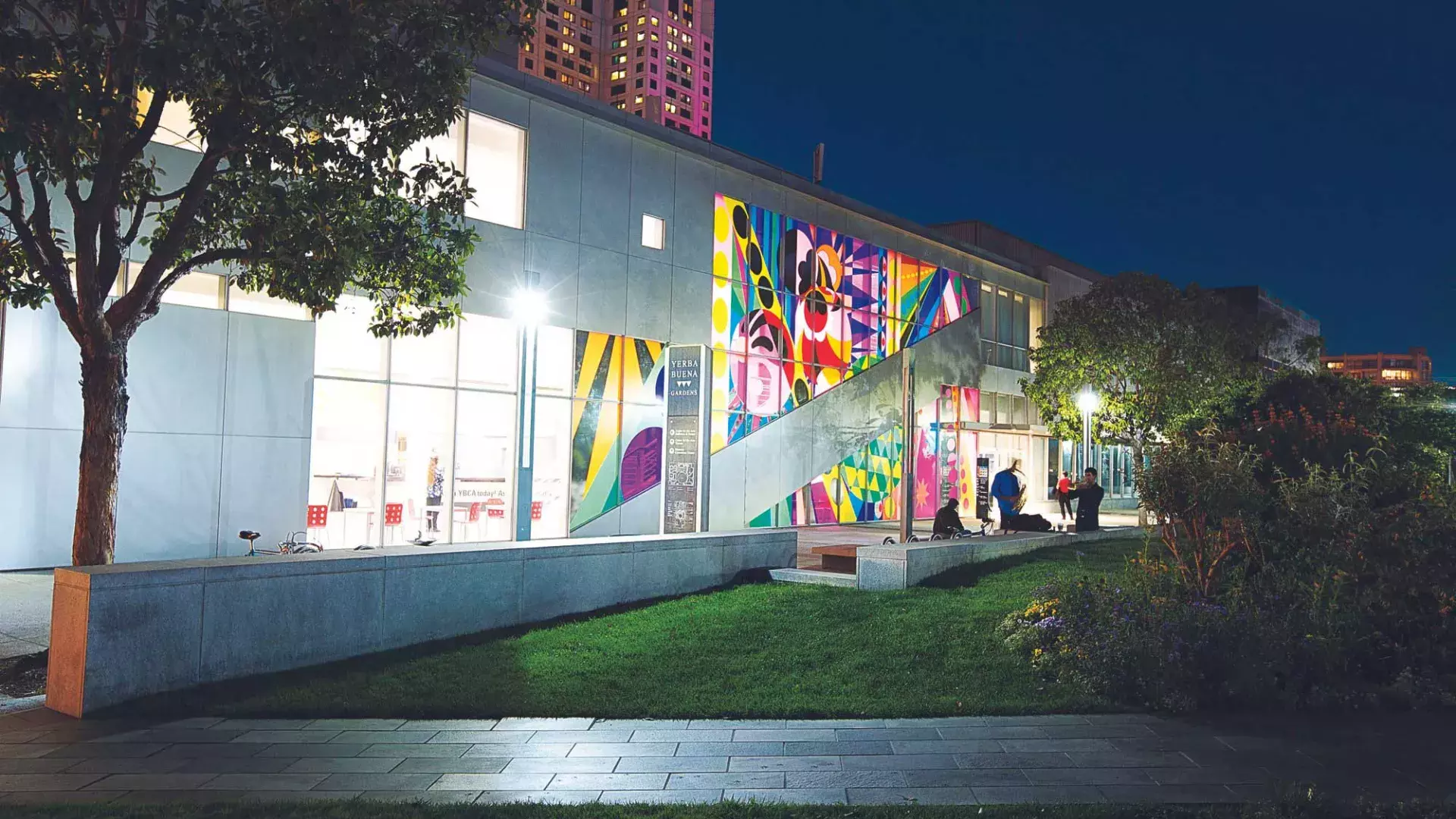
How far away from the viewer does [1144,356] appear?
28.6m

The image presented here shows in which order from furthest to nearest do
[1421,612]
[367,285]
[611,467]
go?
1. [611,467]
2. [367,285]
3. [1421,612]

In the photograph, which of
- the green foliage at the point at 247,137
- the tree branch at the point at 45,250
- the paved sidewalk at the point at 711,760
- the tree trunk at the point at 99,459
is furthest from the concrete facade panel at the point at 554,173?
the paved sidewalk at the point at 711,760

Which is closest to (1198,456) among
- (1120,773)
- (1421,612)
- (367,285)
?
(1421,612)

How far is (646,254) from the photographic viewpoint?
22562mm

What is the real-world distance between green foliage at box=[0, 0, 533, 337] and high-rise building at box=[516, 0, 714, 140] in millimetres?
140304

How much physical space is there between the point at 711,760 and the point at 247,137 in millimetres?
6793

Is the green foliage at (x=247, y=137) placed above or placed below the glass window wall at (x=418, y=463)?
above

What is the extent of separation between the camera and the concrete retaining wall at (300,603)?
7617 mm

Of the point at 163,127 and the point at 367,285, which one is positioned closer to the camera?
the point at 367,285

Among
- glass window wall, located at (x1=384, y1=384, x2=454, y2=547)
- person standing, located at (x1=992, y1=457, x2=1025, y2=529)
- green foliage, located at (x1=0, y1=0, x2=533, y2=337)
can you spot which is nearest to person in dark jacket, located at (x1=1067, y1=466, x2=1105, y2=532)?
person standing, located at (x1=992, y1=457, x2=1025, y2=529)

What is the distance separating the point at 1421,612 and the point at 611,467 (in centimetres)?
1552

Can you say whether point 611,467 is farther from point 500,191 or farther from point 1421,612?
point 1421,612

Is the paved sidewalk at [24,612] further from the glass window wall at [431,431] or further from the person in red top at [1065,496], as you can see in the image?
the person in red top at [1065,496]

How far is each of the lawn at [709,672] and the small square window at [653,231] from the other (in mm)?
12242
